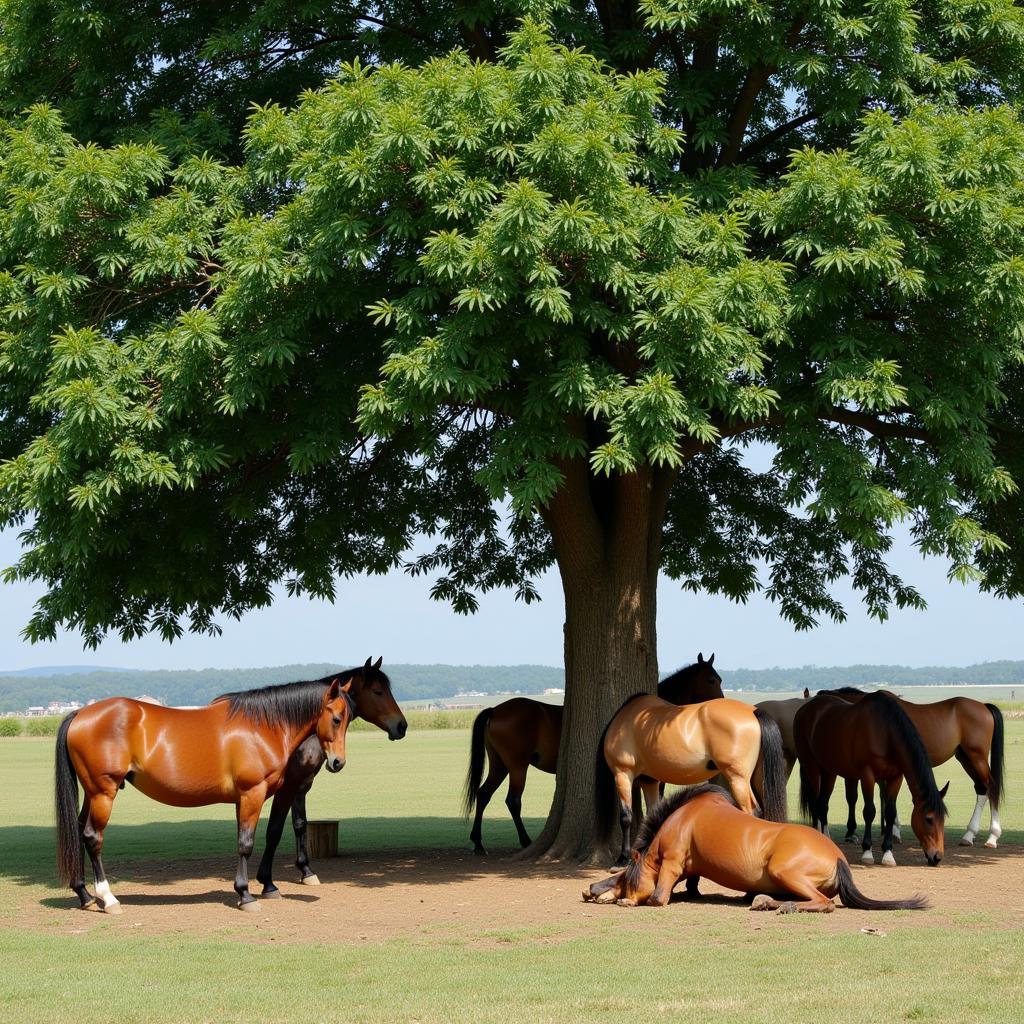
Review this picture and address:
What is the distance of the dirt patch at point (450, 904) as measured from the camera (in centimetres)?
1128

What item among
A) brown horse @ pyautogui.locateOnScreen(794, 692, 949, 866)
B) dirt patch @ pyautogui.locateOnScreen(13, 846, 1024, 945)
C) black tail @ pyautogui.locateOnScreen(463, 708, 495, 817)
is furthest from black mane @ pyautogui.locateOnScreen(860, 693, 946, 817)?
black tail @ pyautogui.locateOnScreen(463, 708, 495, 817)

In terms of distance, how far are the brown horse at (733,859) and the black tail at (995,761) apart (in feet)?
20.7

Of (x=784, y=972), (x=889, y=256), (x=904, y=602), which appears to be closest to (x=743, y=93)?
(x=889, y=256)

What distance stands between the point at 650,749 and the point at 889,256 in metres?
5.72

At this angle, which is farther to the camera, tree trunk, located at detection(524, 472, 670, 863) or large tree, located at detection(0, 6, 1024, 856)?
tree trunk, located at detection(524, 472, 670, 863)

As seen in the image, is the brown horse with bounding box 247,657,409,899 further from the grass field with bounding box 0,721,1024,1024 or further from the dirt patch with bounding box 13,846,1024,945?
the grass field with bounding box 0,721,1024,1024

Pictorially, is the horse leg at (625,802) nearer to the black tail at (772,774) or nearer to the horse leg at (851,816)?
the black tail at (772,774)

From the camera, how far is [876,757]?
15234 millimetres

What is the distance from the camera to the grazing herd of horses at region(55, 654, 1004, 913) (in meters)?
11.8

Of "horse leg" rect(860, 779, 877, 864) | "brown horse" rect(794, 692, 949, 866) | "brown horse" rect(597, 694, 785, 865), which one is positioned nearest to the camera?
"brown horse" rect(597, 694, 785, 865)

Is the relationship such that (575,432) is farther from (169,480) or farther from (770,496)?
(770,496)

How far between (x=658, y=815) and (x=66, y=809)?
18.7 feet

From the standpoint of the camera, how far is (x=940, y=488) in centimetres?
1329

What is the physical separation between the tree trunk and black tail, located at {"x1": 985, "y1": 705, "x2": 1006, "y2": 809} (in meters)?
4.75
